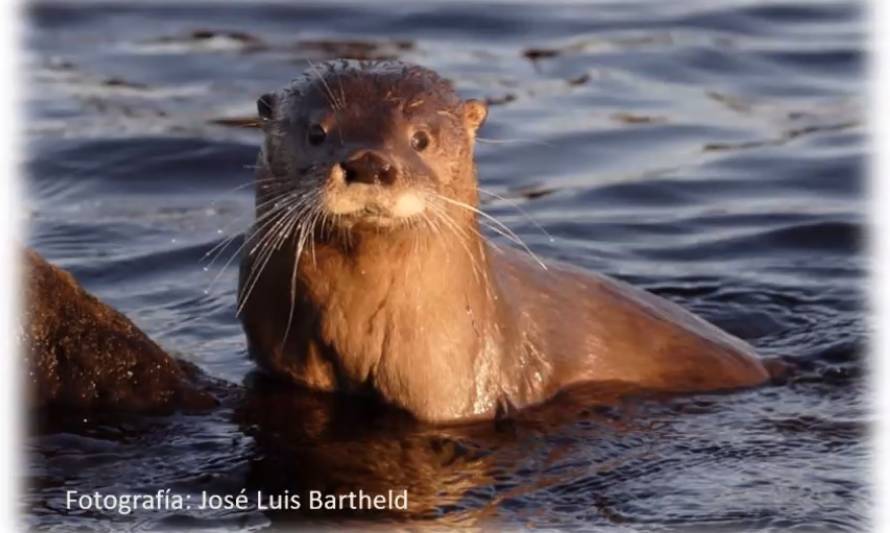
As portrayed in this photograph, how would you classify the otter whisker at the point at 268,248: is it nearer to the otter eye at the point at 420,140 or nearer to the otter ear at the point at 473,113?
the otter eye at the point at 420,140

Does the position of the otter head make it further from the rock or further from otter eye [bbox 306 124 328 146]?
the rock

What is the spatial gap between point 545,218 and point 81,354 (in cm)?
367

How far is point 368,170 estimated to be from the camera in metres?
5.92

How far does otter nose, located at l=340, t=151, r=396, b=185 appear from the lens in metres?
5.92

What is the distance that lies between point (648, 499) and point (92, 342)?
1863 mm

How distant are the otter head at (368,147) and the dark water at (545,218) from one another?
0.36 m

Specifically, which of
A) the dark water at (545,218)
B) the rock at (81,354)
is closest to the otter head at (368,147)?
the dark water at (545,218)

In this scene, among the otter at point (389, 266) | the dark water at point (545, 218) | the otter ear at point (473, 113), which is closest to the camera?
the otter at point (389, 266)

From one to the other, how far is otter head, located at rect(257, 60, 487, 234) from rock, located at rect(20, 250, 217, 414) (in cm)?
63

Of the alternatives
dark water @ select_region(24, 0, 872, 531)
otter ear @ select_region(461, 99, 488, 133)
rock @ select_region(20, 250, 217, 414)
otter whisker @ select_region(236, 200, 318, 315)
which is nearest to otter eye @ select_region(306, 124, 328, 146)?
otter whisker @ select_region(236, 200, 318, 315)

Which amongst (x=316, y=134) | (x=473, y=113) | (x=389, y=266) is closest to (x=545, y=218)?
(x=473, y=113)

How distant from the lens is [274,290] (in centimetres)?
659

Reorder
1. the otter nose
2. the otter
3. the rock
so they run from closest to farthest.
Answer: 1. the otter nose
2. the otter
3. the rock

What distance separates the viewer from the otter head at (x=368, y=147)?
597 centimetres
